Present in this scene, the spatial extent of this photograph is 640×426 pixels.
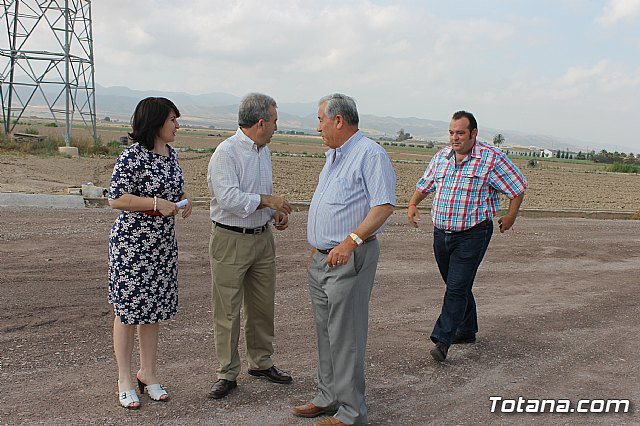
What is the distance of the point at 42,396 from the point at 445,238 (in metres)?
3.44

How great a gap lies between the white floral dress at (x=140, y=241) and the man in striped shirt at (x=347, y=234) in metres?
1.04

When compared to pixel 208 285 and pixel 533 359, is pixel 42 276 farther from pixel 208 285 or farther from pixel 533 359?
pixel 533 359

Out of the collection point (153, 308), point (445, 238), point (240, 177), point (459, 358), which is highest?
point (240, 177)

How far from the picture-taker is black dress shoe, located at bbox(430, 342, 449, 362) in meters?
5.87

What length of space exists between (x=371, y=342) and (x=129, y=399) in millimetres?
2507

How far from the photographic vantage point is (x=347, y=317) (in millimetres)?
4418

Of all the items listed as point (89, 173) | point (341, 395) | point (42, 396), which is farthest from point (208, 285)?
point (89, 173)

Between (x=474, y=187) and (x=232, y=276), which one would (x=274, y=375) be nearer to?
(x=232, y=276)

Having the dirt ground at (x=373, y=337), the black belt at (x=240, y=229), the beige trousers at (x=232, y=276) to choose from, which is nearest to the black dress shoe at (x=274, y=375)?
the dirt ground at (x=373, y=337)

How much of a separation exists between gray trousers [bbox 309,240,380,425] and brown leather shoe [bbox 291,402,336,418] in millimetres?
159

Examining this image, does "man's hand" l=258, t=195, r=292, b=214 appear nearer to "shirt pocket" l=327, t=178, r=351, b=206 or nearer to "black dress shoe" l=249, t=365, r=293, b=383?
"shirt pocket" l=327, t=178, r=351, b=206

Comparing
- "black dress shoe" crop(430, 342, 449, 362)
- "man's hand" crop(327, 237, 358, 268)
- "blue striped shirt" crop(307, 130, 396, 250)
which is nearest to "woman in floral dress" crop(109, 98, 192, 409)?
"blue striped shirt" crop(307, 130, 396, 250)

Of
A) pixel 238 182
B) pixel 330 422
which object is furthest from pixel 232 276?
pixel 330 422

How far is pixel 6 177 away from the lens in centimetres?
1886
